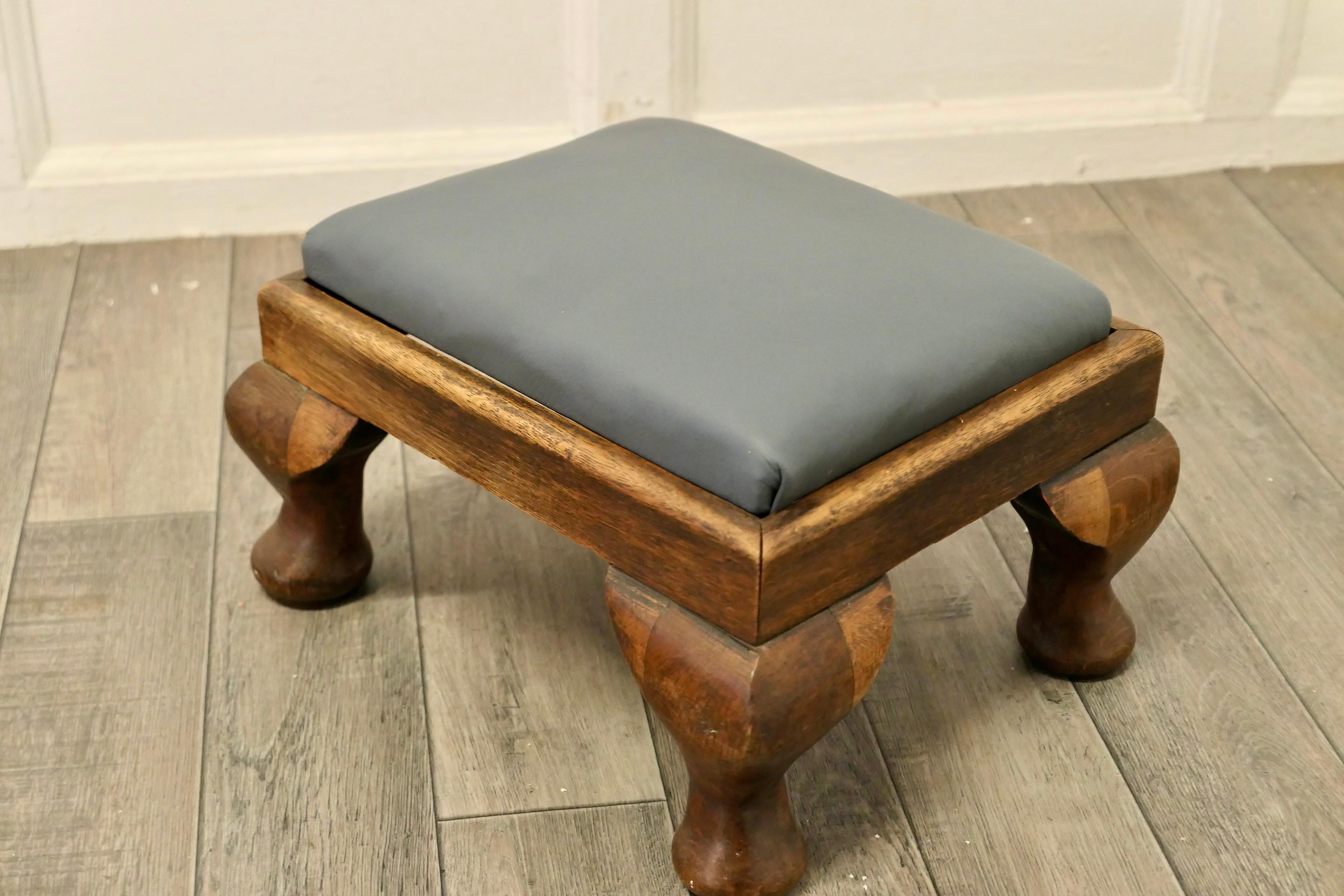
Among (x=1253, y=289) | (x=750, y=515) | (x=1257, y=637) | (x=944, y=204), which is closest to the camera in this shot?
(x=750, y=515)

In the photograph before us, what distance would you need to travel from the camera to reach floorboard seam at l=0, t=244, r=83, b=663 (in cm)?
125

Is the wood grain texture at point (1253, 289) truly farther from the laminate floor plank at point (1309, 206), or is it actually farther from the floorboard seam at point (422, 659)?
the floorboard seam at point (422, 659)

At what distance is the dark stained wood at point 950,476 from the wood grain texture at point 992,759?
221 mm

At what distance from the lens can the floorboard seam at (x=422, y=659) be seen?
1.02 m

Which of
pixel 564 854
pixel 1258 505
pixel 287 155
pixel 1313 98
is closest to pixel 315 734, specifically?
pixel 564 854

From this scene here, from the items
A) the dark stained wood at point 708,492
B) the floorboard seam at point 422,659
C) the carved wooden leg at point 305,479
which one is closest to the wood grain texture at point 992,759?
the dark stained wood at point 708,492

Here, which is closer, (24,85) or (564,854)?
(564,854)

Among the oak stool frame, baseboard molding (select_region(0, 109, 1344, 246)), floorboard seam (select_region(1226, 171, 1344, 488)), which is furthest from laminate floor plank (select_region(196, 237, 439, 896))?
floorboard seam (select_region(1226, 171, 1344, 488))

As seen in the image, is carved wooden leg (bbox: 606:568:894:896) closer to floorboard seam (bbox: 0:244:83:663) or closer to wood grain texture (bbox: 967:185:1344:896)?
wood grain texture (bbox: 967:185:1344:896)

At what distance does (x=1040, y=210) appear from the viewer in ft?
6.46

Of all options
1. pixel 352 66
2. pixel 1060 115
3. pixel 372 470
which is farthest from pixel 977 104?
pixel 372 470

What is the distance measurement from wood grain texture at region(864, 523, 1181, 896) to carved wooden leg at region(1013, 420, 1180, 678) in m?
0.04

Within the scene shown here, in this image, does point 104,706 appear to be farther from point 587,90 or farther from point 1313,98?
point 1313,98

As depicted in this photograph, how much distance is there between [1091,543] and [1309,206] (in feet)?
3.73
